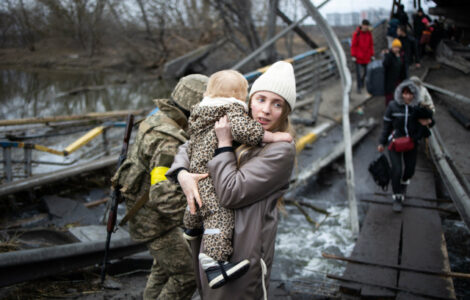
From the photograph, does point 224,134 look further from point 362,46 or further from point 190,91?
point 362,46

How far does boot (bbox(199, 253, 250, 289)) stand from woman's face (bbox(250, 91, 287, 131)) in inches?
26.6

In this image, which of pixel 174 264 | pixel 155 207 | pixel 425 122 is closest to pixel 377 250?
pixel 425 122

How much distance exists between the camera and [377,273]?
359 cm

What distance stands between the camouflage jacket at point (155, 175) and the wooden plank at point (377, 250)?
6.20 feet

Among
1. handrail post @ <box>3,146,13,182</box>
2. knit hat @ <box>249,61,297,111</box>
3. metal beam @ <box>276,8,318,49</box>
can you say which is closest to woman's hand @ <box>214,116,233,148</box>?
knit hat @ <box>249,61,297,111</box>

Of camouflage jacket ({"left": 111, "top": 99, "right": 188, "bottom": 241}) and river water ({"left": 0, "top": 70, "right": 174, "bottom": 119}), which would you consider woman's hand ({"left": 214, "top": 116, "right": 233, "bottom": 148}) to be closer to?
camouflage jacket ({"left": 111, "top": 99, "right": 188, "bottom": 241})

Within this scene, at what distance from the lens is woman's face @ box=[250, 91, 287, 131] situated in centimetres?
184

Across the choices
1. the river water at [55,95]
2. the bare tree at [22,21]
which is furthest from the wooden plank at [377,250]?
the river water at [55,95]

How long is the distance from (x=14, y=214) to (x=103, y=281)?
222 centimetres

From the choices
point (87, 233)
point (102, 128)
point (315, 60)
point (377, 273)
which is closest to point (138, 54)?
point (315, 60)

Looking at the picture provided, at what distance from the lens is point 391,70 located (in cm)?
801

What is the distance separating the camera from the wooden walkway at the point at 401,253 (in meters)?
3.30

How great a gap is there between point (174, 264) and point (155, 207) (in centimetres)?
46

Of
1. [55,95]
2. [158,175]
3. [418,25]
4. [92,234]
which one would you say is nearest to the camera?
[158,175]
